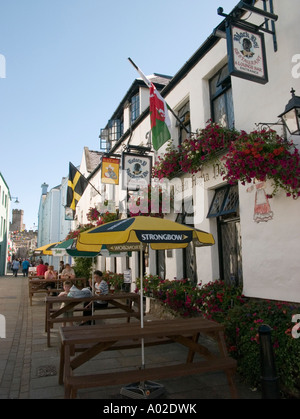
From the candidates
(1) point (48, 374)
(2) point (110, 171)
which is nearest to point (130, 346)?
(1) point (48, 374)

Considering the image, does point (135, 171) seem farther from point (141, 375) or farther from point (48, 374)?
point (141, 375)

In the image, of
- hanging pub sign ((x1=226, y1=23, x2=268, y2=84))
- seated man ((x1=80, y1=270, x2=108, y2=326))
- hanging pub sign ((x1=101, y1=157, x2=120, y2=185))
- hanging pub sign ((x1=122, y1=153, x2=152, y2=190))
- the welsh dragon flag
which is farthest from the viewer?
hanging pub sign ((x1=101, y1=157, x2=120, y2=185))

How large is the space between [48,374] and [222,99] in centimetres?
697

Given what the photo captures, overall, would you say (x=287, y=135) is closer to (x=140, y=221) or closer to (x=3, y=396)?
(x=140, y=221)

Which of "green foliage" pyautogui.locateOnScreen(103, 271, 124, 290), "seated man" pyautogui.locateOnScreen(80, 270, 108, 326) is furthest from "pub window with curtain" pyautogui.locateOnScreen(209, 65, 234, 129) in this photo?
"green foliage" pyautogui.locateOnScreen(103, 271, 124, 290)

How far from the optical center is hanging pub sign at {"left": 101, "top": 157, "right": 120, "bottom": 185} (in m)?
12.5

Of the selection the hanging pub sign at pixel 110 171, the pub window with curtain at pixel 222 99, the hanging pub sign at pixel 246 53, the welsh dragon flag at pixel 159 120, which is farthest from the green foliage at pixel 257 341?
the hanging pub sign at pixel 110 171

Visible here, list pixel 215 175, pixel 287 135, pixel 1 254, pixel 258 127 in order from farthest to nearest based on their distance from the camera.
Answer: pixel 1 254, pixel 215 175, pixel 258 127, pixel 287 135

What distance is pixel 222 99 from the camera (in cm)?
814

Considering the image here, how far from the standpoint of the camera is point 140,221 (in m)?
4.48

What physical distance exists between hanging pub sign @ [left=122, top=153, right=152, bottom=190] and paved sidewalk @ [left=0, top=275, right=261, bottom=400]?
4.55 metres

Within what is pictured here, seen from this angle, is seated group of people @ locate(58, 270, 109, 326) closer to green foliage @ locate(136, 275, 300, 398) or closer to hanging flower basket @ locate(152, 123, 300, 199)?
green foliage @ locate(136, 275, 300, 398)
